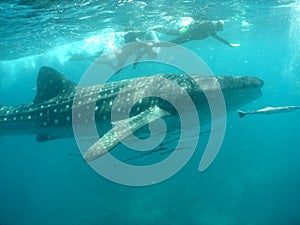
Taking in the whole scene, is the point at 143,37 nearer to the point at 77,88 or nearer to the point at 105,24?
the point at 105,24

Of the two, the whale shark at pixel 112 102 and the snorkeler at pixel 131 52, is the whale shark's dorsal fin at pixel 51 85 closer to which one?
the whale shark at pixel 112 102

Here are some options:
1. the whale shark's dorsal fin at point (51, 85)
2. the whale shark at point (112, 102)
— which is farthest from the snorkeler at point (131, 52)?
the whale shark at point (112, 102)

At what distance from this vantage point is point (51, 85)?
28.4ft

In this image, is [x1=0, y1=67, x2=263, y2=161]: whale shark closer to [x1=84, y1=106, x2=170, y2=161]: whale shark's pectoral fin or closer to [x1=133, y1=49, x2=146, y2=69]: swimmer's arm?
[x1=84, y1=106, x2=170, y2=161]: whale shark's pectoral fin

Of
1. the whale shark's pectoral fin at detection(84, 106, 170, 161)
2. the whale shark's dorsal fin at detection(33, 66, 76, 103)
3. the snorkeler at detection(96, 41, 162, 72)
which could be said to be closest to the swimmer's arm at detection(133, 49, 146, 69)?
the snorkeler at detection(96, 41, 162, 72)

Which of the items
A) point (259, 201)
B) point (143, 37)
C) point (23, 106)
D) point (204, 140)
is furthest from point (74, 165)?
point (23, 106)

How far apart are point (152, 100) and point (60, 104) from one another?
3073 millimetres

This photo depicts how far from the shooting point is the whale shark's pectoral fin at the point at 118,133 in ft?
15.8

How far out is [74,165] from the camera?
1443 inches

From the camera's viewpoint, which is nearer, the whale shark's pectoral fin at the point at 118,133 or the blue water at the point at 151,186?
the whale shark's pectoral fin at the point at 118,133

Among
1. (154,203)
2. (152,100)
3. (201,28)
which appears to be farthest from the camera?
(154,203)

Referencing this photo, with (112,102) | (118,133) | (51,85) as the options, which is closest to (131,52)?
(51,85)

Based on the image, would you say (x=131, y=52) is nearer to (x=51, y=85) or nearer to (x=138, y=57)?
(x=138, y=57)

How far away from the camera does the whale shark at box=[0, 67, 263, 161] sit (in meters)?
6.55
